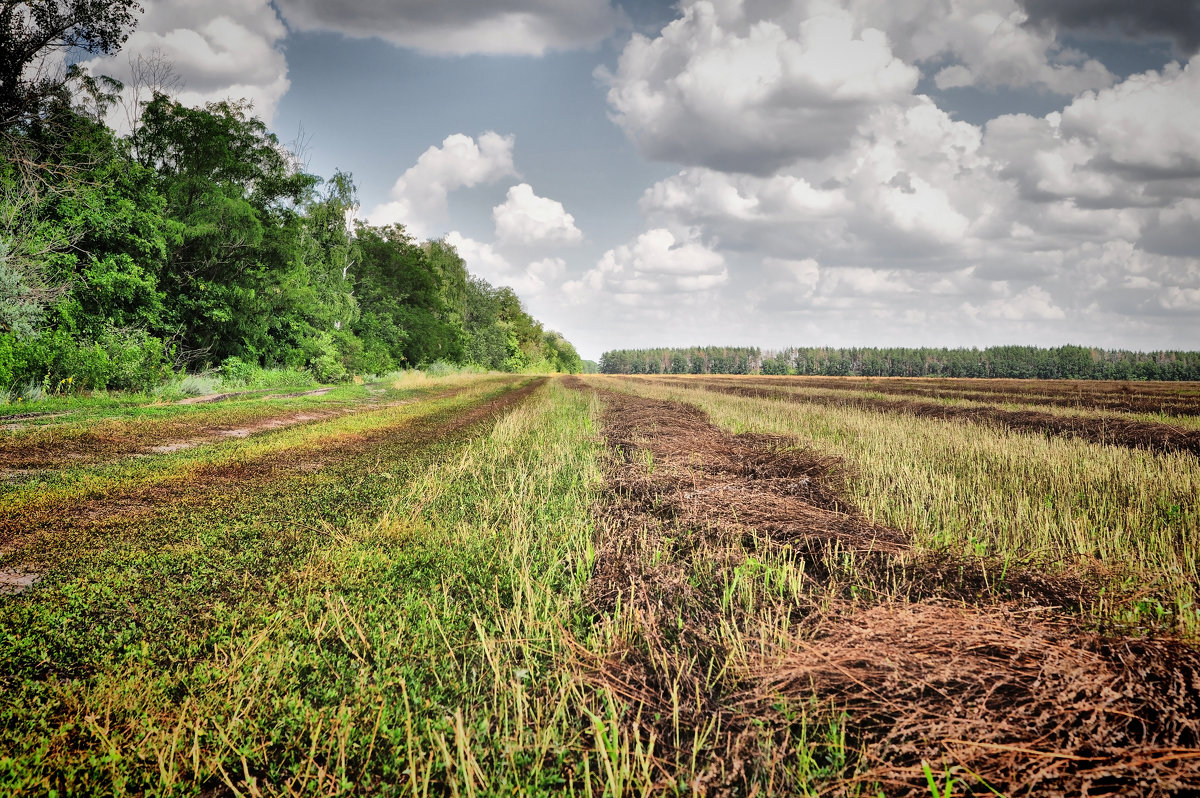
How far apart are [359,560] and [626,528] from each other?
7.14 feet

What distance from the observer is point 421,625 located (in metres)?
2.88

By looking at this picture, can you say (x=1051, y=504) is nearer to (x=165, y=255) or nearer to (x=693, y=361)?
(x=165, y=255)

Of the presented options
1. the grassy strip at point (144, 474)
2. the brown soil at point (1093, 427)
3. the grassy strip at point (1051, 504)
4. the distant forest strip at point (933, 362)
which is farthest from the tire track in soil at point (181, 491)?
the distant forest strip at point (933, 362)

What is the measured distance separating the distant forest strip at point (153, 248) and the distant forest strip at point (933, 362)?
103914 millimetres

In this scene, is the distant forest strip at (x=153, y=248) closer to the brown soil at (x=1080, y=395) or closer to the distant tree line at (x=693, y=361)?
the brown soil at (x=1080, y=395)

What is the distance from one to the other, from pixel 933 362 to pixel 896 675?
542 ft

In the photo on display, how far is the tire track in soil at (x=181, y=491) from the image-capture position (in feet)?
13.7

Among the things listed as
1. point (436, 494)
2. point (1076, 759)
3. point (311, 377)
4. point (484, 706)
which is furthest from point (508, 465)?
A: point (311, 377)

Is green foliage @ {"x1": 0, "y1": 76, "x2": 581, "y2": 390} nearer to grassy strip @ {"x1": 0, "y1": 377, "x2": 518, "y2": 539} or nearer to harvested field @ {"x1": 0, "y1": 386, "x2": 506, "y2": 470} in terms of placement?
harvested field @ {"x1": 0, "y1": 386, "x2": 506, "y2": 470}

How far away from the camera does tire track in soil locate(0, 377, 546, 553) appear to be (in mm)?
4184

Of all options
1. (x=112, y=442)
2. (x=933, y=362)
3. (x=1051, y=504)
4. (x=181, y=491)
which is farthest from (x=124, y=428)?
(x=933, y=362)

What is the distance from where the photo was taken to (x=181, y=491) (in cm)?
541

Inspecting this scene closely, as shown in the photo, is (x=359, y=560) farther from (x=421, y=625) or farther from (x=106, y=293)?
(x=106, y=293)

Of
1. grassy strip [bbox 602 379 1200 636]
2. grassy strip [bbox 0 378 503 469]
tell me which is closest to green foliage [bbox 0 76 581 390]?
grassy strip [bbox 0 378 503 469]
